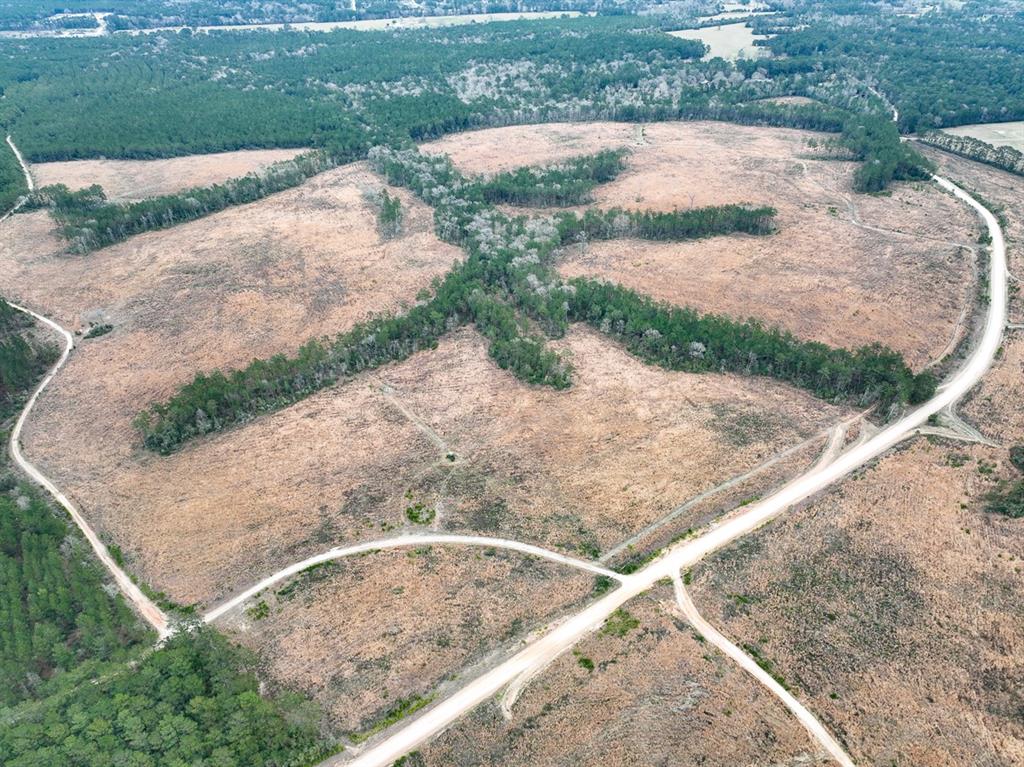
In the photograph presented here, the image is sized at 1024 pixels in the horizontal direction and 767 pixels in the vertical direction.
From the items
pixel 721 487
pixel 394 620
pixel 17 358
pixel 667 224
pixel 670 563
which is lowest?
pixel 394 620

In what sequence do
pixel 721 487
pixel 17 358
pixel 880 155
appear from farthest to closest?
pixel 880 155
pixel 17 358
pixel 721 487

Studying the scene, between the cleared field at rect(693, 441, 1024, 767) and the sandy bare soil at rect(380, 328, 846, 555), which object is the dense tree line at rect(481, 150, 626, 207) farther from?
the cleared field at rect(693, 441, 1024, 767)

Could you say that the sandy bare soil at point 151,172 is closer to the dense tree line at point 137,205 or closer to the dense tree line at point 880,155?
the dense tree line at point 137,205

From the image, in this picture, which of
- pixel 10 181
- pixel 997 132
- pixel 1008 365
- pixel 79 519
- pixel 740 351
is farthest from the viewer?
pixel 997 132

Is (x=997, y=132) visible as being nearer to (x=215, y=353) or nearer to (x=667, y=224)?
(x=667, y=224)

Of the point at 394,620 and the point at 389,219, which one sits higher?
the point at 389,219

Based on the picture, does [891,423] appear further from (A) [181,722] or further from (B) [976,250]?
(A) [181,722]

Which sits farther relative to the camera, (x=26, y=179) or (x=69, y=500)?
(x=26, y=179)

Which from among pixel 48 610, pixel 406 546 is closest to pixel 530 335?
pixel 406 546
